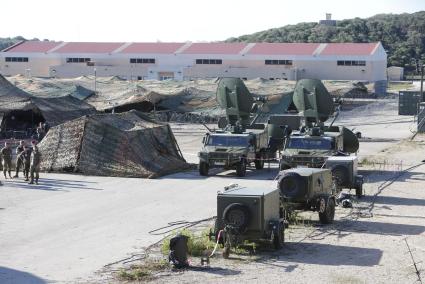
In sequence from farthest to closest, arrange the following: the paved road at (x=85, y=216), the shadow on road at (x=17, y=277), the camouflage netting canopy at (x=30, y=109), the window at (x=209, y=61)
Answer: the window at (x=209, y=61) → the camouflage netting canopy at (x=30, y=109) → the paved road at (x=85, y=216) → the shadow on road at (x=17, y=277)

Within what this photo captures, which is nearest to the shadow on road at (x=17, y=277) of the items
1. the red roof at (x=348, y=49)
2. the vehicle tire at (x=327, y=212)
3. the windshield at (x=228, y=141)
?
the vehicle tire at (x=327, y=212)

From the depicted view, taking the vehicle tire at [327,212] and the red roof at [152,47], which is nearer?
the vehicle tire at [327,212]

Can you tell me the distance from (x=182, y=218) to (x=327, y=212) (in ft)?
12.1

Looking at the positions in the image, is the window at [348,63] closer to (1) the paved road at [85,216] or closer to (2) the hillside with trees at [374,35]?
(2) the hillside with trees at [374,35]

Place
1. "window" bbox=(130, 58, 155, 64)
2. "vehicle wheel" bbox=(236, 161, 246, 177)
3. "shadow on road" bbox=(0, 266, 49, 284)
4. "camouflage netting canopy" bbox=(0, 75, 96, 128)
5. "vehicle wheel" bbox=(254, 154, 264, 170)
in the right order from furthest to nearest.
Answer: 1. "window" bbox=(130, 58, 155, 64)
2. "camouflage netting canopy" bbox=(0, 75, 96, 128)
3. "vehicle wheel" bbox=(254, 154, 264, 170)
4. "vehicle wheel" bbox=(236, 161, 246, 177)
5. "shadow on road" bbox=(0, 266, 49, 284)

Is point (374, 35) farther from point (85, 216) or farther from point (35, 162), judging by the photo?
point (85, 216)

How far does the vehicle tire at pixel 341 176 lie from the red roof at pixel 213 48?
6126 cm

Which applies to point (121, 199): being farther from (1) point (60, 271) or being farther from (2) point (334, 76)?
(2) point (334, 76)

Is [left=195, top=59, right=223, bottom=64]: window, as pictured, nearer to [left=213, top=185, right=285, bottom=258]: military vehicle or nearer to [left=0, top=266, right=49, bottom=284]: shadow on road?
[left=213, top=185, right=285, bottom=258]: military vehicle

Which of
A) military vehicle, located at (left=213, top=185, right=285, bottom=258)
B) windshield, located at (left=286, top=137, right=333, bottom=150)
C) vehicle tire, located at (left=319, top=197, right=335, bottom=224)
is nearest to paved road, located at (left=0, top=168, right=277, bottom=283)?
windshield, located at (left=286, top=137, right=333, bottom=150)

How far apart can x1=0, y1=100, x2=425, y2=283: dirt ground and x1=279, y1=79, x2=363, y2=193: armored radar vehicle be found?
1.07 m

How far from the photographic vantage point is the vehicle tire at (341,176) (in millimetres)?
23984

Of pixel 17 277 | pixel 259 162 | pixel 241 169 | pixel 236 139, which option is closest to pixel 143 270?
pixel 17 277

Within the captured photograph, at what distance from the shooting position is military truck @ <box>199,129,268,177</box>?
29422mm
